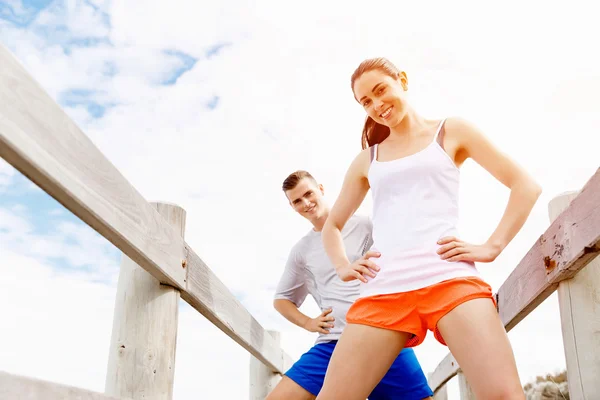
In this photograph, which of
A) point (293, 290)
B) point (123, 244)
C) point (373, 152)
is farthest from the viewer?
point (293, 290)

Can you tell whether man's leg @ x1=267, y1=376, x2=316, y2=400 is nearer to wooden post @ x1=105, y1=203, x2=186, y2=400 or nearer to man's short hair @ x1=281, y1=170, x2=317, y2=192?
wooden post @ x1=105, y1=203, x2=186, y2=400

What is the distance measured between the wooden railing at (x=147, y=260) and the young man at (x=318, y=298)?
0.51 meters

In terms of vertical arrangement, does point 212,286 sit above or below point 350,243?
below

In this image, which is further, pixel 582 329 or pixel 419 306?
pixel 582 329

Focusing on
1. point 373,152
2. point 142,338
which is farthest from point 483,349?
point 142,338

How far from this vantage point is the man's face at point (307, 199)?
10.7 feet

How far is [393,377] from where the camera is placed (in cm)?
281

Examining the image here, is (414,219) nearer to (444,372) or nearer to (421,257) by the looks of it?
(421,257)

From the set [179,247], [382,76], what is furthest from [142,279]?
[382,76]

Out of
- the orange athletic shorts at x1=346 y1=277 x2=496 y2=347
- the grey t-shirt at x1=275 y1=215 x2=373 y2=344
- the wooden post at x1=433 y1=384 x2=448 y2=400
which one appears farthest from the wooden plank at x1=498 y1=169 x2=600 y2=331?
the wooden post at x1=433 y1=384 x2=448 y2=400

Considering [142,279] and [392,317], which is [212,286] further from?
[392,317]

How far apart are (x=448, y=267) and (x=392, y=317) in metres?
0.23

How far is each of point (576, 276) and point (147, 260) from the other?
1518 mm

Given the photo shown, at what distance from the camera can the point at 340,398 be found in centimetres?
183
